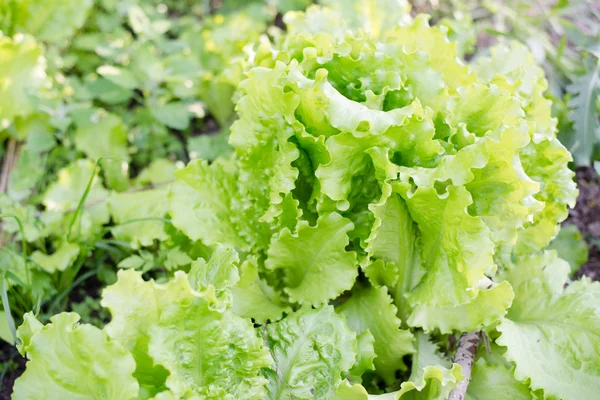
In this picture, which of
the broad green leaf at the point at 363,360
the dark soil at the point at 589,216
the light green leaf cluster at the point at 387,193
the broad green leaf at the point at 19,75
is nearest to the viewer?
the light green leaf cluster at the point at 387,193

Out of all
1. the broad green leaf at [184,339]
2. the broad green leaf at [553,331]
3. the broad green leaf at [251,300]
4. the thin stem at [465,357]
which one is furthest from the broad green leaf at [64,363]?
the broad green leaf at [553,331]

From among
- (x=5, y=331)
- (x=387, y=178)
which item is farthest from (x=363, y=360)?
(x=5, y=331)

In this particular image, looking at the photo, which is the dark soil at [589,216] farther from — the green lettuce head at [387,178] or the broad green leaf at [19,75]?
the broad green leaf at [19,75]

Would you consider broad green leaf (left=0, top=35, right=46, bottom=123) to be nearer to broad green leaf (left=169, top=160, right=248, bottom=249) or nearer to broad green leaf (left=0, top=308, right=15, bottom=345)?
broad green leaf (left=0, top=308, right=15, bottom=345)

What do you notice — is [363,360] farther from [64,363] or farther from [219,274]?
[64,363]

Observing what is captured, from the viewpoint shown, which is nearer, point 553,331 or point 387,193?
point 387,193

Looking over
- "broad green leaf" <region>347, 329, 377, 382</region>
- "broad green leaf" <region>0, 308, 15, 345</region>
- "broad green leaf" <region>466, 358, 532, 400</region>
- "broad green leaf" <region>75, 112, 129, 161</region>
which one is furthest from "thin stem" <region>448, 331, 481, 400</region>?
"broad green leaf" <region>75, 112, 129, 161</region>
